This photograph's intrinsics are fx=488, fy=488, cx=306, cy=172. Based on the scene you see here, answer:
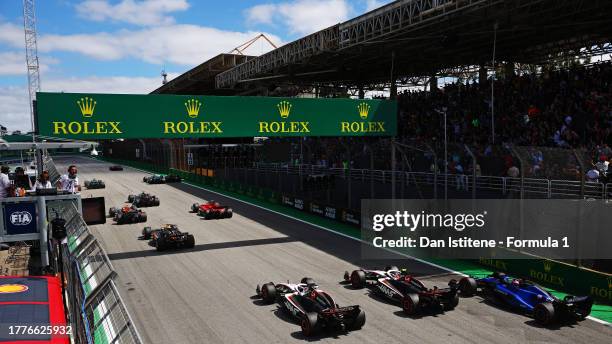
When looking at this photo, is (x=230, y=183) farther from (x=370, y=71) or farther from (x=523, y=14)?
(x=523, y=14)

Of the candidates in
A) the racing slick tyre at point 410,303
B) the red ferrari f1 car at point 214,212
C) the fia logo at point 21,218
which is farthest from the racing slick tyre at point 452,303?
the red ferrari f1 car at point 214,212

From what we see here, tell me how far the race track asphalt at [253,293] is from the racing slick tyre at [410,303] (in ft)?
0.83

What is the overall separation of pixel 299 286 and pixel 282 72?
2845cm

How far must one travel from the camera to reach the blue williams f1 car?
35.0 feet

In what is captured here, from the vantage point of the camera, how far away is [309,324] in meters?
10.3

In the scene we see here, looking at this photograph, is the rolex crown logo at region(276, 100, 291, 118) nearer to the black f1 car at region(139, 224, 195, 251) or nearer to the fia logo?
the black f1 car at region(139, 224, 195, 251)

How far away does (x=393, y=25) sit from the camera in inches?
929

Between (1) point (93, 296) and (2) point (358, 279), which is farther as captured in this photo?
(2) point (358, 279)

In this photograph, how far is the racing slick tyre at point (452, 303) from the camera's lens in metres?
11.7

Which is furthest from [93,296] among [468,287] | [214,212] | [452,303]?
[214,212]

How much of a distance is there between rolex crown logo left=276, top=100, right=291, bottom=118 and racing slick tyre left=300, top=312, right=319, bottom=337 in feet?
33.6

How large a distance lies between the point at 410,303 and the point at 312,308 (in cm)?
234

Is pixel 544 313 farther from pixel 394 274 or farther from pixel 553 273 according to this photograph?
pixel 394 274

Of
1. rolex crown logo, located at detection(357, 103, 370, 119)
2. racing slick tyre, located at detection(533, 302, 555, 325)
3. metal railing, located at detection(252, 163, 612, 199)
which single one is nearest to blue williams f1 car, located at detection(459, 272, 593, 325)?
racing slick tyre, located at detection(533, 302, 555, 325)
